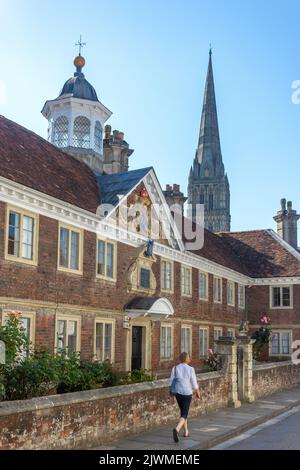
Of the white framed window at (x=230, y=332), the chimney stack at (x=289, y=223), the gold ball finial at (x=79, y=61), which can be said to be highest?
the gold ball finial at (x=79, y=61)

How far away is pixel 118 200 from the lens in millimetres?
20625

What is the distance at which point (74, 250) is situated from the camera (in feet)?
60.2

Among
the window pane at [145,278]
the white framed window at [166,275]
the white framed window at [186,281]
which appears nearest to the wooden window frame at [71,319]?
the window pane at [145,278]

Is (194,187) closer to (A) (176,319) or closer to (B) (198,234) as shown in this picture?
(B) (198,234)

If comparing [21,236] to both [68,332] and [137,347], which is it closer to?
[68,332]

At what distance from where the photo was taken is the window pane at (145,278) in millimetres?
22719

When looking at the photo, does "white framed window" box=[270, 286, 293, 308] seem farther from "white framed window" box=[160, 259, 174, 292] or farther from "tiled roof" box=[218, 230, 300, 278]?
"white framed window" box=[160, 259, 174, 292]

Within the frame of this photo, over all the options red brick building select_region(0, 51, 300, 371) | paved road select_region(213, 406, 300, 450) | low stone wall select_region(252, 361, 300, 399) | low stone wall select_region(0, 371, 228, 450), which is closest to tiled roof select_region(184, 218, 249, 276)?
red brick building select_region(0, 51, 300, 371)

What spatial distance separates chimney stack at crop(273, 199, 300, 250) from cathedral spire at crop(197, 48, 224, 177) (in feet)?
232

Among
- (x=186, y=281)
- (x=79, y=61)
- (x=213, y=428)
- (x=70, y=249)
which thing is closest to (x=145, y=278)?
(x=186, y=281)

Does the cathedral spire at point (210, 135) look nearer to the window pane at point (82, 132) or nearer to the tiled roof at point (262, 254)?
the tiled roof at point (262, 254)

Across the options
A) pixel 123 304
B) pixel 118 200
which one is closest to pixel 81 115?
pixel 118 200

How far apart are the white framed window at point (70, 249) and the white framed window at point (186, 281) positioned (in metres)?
8.95

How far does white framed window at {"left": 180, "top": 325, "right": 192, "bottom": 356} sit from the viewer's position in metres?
26.8
